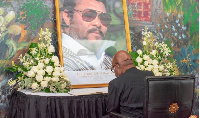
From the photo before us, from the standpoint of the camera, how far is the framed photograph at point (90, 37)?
5.23 meters

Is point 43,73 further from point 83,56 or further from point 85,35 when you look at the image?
point 85,35

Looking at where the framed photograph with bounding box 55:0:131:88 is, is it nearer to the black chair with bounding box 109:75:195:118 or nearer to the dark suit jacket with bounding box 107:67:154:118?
the dark suit jacket with bounding box 107:67:154:118

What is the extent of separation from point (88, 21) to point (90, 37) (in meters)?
0.29

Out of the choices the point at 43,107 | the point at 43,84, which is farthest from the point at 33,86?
the point at 43,107

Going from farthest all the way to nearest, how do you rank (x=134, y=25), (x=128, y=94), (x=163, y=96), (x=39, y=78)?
(x=134, y=25)
(x=39, y=78)
(x=128, y=94)
(x=163, y=96)

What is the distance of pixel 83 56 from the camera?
535cm

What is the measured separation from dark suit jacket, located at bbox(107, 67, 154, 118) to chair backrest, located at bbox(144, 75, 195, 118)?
29 cm

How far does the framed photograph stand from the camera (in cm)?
523

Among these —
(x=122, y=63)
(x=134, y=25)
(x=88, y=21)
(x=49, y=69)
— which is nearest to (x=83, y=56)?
(x=88, y=21)

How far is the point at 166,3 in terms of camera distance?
21.2ft

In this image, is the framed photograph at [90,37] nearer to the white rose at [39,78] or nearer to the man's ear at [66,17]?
the man's ear at [66,17]

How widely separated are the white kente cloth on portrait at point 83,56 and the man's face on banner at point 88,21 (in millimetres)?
128

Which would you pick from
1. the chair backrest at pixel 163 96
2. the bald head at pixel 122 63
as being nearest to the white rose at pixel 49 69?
the bald head at pixel 122 63

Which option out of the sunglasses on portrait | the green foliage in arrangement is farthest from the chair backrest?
the green foliage in arrangement
